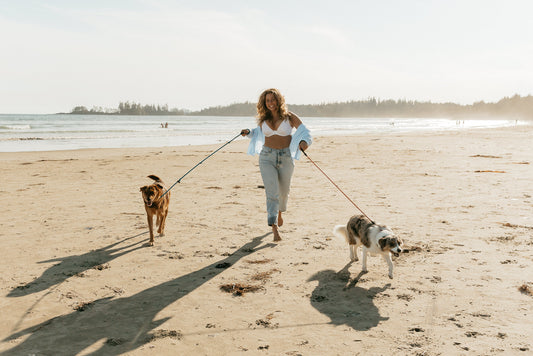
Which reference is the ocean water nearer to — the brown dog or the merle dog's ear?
the brown dog

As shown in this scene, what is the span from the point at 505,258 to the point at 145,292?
14.6 feet

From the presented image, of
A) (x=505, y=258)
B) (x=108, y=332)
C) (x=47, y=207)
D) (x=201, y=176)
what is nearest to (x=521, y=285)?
(x=505, y=258)

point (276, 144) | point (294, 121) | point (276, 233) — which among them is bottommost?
point (276, 233)

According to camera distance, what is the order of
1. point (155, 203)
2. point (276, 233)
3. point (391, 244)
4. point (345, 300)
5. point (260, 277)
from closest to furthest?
point (345, 300) → point (391, 244) → point (260, 277) → point (276, 233) → point (155, 203)

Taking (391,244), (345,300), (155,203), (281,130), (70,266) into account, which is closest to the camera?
(345,300)

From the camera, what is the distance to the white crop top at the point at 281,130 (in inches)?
239

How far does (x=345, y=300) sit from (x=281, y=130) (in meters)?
2.89

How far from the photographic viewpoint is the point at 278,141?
6.10 metres

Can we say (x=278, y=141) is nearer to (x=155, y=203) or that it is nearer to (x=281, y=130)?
(x=281, y=130)

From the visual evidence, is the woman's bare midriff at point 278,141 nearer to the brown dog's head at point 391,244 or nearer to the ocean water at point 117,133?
the brown dog's head at point 391,244

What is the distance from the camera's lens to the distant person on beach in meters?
6.01

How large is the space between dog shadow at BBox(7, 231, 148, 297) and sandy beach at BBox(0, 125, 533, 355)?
0.03 m

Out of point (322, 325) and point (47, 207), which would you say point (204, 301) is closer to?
point (322, 325)

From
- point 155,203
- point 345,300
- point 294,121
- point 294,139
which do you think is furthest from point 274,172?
point 345,300
